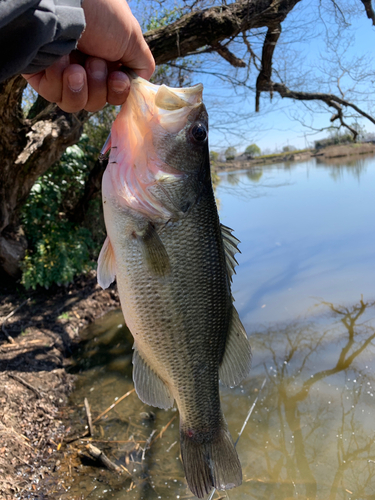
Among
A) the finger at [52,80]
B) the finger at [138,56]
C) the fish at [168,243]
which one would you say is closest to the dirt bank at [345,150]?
the finger at [138,56]

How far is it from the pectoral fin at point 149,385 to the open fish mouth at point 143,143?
0.72m

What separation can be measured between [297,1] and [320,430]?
6.55 m

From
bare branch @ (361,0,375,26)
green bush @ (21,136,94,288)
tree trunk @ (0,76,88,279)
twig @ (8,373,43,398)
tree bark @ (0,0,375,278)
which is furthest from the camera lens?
bare branch @ (361,0,375,26)

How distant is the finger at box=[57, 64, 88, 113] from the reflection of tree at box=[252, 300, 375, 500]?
3.39 meters

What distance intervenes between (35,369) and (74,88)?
3.89 meters

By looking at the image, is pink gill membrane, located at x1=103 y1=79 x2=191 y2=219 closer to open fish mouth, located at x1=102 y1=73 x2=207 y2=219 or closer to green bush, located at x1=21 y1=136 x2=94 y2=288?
open fish mouth, located at x1=102 y1=73 x2=207 y2=219

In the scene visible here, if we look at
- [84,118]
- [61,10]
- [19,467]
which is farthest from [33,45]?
[84,118]

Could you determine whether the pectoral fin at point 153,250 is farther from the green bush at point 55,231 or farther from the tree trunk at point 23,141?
the green bush at point 55,231

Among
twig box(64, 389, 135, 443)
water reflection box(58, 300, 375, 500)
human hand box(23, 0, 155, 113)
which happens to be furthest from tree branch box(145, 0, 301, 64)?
twig box(64, 389, 135, 443)

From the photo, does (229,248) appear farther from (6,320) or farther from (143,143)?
(6,320)

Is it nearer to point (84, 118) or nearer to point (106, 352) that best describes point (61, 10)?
point (84, 118)

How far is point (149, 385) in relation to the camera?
63.7 inches

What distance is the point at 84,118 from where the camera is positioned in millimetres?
5059

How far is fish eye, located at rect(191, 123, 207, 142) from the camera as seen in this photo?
A: 1.46 meters
